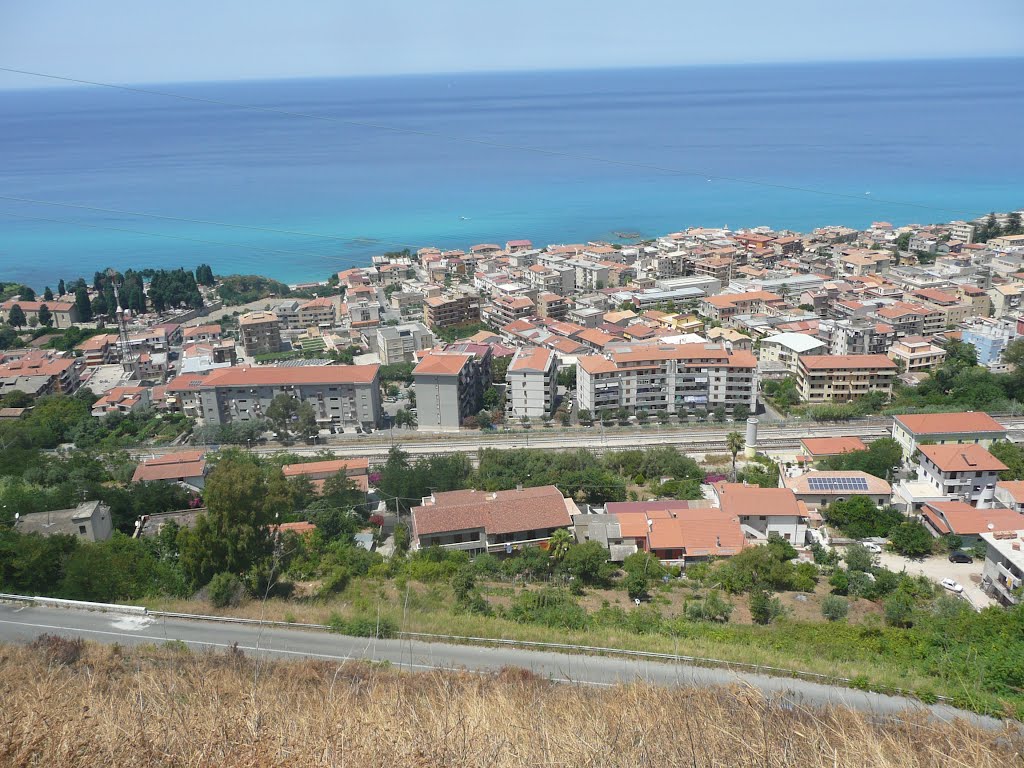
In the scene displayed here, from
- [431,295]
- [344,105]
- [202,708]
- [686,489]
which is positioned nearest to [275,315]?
[431,295]

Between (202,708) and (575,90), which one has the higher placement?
(575,90)

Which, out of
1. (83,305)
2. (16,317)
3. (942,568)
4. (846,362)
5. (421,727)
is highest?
(83,305)

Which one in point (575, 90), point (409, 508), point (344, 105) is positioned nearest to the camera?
point (409, 508)

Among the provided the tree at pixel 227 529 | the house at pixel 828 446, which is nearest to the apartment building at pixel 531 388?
the house at pixel 828 446

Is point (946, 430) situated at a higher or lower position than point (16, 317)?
lower

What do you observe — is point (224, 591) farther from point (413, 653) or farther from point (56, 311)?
point (56, 311)

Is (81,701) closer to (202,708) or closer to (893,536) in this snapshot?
(202,708)

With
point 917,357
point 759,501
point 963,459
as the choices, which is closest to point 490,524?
point 759,501

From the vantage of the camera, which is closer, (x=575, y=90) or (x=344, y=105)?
(x=344, y=105)
